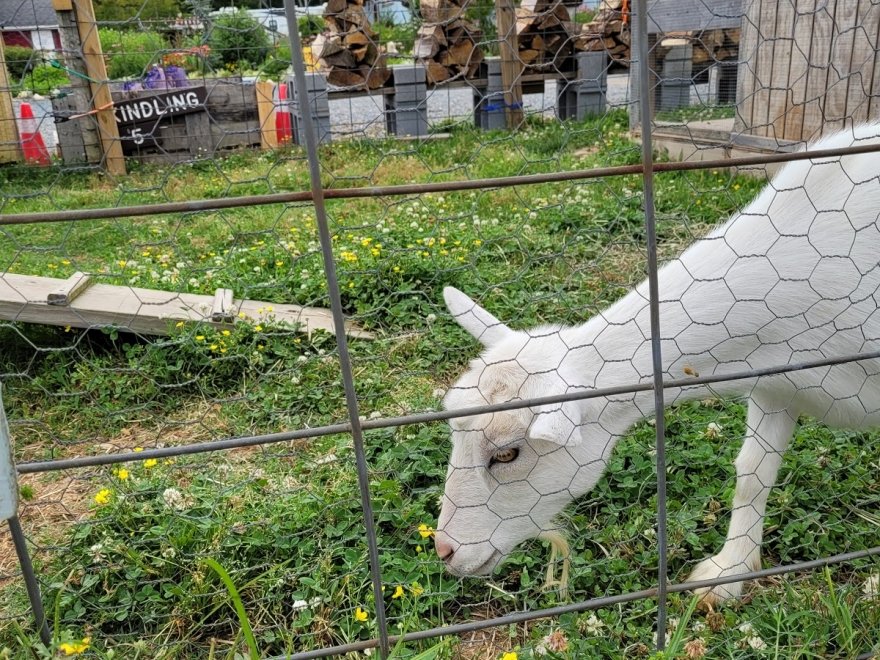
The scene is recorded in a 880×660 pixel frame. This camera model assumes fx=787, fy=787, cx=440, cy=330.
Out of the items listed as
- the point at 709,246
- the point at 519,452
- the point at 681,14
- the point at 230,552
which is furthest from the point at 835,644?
the point at 681,14

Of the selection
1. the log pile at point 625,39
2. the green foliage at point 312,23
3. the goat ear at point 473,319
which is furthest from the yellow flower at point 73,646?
the log pile at point 625,39

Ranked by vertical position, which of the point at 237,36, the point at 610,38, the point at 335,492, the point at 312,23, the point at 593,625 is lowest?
the point at 593,625

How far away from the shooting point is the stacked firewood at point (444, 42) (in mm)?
8438

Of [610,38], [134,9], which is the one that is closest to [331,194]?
[134,9]

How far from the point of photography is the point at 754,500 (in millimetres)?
2928

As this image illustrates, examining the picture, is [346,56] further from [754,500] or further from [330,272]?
[330,272]

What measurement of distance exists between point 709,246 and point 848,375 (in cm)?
61

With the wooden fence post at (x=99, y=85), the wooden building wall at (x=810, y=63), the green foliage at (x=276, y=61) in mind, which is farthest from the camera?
the wooden building wall at (x=810, y=63)

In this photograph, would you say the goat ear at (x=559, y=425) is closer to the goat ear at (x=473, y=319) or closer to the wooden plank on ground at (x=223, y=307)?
the goat ear at (x=473, y=319)

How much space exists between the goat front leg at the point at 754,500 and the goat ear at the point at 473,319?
99 centimetres

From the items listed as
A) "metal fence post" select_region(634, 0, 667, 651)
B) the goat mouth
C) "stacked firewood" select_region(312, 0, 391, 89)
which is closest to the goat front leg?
"metal fence post" select_region(634, 0, 667, 651)

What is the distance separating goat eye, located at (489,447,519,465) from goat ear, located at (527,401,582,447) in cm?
23

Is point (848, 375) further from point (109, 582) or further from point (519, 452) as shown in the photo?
point (109, 582)

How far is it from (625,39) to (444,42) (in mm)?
2389
